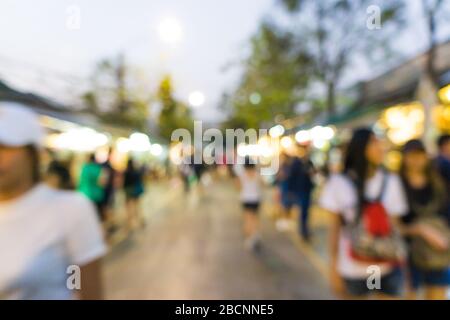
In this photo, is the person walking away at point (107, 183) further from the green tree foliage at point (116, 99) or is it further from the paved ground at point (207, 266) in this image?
the green tree foliage at point (116, 99)

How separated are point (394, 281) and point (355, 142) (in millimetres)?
839

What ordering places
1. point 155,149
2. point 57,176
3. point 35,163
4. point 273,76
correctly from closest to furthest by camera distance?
point 35,163, point 57,176, point 273,76, point 155,149

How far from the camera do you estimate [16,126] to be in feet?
4.80

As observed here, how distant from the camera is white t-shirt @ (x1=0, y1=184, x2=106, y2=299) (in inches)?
57.1

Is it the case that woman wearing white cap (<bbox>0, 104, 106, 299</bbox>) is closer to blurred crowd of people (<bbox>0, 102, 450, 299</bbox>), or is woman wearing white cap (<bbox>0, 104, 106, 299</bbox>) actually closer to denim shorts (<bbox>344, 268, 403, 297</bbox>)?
blurred crowd of people (<bbox>0, 102, 450, 299</bbox>)

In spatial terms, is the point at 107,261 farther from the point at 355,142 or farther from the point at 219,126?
the point at 219,126

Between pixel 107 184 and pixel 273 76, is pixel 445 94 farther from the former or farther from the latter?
pixel 273 76

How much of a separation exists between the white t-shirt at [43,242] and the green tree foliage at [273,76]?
48.5 feet

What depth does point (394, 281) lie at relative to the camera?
7.81ft

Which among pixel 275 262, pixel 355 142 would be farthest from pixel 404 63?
pixel 355 142

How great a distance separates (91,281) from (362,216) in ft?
4.96

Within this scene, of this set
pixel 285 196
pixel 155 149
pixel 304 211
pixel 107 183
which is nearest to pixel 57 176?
pixel 107 183
